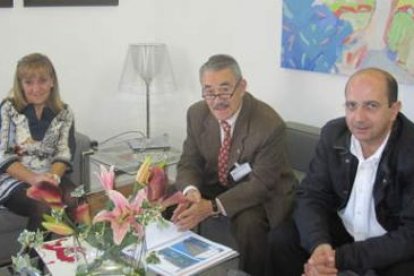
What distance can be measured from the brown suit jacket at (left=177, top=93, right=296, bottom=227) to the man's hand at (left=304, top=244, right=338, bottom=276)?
1.50 ft

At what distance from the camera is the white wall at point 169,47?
3197 millimetres

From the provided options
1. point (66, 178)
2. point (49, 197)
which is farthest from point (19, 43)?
point (49, 197)

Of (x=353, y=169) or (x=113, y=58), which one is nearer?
(x=353, y=169)

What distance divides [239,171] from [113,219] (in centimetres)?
127

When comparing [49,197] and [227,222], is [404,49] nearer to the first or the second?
[227,222]

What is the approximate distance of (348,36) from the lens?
2789 millimetres

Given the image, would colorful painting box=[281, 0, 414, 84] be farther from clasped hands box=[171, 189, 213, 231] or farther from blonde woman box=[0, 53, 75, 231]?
blonde woman box=[0, 53, 75, 231]

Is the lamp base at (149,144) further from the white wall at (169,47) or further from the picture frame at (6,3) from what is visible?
the picture frame at (6,3)

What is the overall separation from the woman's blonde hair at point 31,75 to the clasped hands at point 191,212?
3.11 feet

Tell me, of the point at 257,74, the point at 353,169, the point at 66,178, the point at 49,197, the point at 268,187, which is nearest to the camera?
the point at 49,197

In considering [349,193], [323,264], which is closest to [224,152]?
[349,193]

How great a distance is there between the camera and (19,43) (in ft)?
11.3

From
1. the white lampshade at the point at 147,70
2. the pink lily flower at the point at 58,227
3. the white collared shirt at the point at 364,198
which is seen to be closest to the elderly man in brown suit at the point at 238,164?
the white collared shirt at the point at 364,198

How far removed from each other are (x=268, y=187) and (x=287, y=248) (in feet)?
1.16
